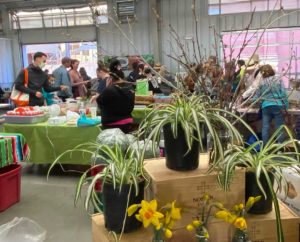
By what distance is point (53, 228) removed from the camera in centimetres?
295

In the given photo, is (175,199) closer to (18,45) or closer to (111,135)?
(111,135)

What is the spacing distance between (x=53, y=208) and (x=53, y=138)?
94 centimetres

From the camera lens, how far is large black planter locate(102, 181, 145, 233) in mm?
1384

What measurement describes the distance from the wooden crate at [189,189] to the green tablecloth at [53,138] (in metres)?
2.52

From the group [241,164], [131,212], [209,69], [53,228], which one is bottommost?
[53,228]

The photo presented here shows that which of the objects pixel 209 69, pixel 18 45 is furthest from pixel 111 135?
pixel 18 45

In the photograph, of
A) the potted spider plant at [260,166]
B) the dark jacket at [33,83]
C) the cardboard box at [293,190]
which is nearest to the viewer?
the potted spider plant at [260,166]

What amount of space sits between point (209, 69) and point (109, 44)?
7.63 m

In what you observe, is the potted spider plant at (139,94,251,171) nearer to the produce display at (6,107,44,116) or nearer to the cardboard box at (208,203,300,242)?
the cardboard box at (208,203,300,242)

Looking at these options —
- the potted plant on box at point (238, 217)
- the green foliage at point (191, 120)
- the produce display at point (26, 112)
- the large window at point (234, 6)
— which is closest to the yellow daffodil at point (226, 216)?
the potted plant on box at point (238, 217)

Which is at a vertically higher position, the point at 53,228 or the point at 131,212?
the point at 131,212

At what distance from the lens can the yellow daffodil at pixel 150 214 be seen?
1.25 meters

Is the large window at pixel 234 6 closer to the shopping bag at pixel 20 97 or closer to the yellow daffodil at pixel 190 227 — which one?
the shopping bag at pixel 20 97

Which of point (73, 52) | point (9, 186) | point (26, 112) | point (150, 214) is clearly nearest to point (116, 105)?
point (9, 186)
